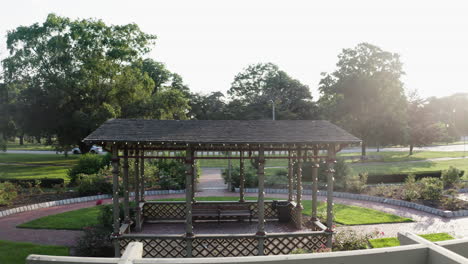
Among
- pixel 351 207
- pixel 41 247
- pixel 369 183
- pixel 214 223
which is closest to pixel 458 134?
pixel 369 183

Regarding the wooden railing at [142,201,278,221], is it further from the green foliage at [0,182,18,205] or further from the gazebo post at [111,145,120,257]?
the green foliage at [0,182,18,205]

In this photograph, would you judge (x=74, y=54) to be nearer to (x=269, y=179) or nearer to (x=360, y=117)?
(x=269, y=179)

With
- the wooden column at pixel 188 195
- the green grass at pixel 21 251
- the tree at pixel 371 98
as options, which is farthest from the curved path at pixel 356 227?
the tree at pixel 371 98

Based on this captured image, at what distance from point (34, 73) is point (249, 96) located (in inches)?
1413

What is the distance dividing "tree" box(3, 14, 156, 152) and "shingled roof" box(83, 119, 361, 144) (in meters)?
23.0

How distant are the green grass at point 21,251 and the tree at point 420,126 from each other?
4147 cm

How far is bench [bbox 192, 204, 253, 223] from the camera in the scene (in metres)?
14.2

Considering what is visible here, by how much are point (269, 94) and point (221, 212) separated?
4352 cm

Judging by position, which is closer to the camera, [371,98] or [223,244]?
[223,244]

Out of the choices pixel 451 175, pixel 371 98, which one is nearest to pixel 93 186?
pixel 451 175

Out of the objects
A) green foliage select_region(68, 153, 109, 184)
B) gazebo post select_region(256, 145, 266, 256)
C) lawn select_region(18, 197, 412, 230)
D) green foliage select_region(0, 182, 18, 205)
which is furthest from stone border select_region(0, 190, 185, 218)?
gazebo post select_region(256, 145, 266, 256)

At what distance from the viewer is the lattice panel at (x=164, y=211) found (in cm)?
1477

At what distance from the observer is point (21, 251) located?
1118 centimetres

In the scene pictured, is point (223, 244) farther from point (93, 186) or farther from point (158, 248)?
point (93, 186)
